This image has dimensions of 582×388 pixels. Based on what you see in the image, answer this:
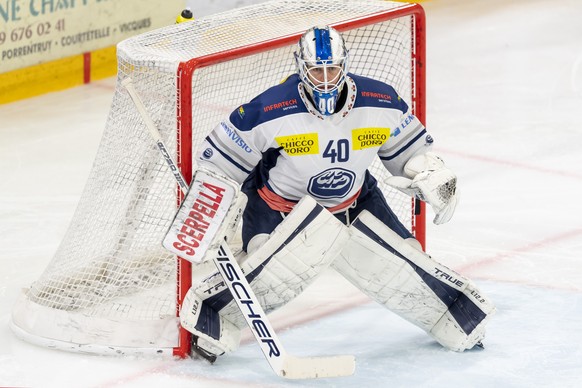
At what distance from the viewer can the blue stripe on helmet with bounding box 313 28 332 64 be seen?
4117 millimetres

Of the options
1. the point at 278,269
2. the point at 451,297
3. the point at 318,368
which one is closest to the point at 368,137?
the point at 278,269

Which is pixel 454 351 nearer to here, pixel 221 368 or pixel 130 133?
pixel 221 368

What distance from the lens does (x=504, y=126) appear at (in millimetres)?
6863

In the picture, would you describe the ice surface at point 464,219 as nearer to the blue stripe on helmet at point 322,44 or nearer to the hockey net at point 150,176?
the hockey net at point 150,176

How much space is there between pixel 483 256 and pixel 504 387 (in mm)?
1123

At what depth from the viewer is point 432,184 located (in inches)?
167

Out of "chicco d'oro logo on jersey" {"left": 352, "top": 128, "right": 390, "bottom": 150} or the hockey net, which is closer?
"chicco d'oro logo on jersey" {"left": 352, "top": 128, "right": 390, "bottom": 150}

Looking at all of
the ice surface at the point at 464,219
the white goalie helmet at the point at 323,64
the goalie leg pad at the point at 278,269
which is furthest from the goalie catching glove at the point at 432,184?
the ice surface at the point at 464,219

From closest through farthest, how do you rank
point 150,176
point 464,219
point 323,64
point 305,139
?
1. point 323,64
2. point 305,139
3. point 150,176
4. point 464,219

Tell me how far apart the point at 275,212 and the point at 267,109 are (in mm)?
334

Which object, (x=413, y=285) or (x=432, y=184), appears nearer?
(x=432, y=184)

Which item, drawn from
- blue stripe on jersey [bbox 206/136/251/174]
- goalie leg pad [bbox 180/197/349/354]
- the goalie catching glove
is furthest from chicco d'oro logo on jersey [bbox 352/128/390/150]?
blue stripe on jersey [bbox 206/136/251/174]

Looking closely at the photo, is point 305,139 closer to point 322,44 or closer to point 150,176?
point 322,44

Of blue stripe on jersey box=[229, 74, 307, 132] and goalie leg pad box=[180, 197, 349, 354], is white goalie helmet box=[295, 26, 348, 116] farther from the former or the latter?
goalie leg pad box=[180, 197, 349, 354]
